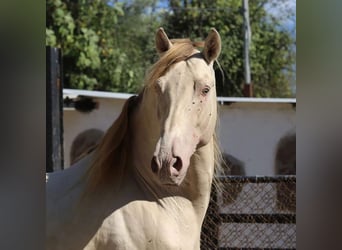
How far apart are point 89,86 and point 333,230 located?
9.41m

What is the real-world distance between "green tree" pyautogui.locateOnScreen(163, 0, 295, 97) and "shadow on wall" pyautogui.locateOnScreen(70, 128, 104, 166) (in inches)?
233

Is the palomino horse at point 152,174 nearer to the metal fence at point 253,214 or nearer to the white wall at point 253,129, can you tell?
the metal fence at point 253,214

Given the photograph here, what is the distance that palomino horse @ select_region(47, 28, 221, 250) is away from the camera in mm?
1929

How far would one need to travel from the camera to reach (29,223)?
1.92ft

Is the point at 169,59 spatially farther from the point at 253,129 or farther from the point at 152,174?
the point at 253,129

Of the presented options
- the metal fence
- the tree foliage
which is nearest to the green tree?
the tree foliage

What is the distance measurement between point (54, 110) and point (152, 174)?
6.34ft

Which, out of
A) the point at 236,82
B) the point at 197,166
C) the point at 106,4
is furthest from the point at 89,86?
the point at 197,166

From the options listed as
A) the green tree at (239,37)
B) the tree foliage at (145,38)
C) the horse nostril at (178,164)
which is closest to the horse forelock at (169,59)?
the horse nostril at (178,164)

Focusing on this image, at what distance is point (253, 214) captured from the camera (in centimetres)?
355

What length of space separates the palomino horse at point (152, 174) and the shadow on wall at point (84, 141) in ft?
12.3

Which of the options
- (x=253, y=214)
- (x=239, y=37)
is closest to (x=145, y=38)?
(x=239, y=37)

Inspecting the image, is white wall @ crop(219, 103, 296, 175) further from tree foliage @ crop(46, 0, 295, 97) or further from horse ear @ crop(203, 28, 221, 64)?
horse ear @ crop(203, 28, 221, 64)

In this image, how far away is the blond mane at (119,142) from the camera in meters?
2.04
